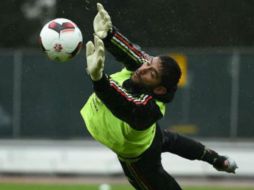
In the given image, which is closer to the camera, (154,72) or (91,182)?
(154,72)

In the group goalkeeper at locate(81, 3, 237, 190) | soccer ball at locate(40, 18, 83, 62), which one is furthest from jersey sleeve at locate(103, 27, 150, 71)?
soccer ball at locate(40, 18, 83, 62)

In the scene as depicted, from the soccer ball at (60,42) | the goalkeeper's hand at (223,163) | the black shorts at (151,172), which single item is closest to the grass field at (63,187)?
the goalkeeper's hand at (223,163)

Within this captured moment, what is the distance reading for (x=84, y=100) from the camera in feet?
54.4

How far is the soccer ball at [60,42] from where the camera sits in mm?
8000

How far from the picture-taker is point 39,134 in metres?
17.6

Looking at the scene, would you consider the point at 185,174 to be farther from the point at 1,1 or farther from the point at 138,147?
the point at 138,147

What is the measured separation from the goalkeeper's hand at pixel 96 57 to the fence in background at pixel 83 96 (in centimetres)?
919

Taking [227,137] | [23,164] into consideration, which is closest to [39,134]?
[23,164]

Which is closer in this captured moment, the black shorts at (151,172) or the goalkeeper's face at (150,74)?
the goalkeeper's face at (150,74)

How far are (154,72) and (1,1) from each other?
916 cm

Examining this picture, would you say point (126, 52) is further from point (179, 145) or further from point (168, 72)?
point (179, 145)

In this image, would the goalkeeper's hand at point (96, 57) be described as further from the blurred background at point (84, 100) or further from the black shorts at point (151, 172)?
the blurred background at point (84, 100)

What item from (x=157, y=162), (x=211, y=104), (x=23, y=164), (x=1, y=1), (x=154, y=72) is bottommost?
(x=157, y=162)

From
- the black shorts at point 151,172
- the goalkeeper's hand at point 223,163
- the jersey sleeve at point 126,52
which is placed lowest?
the black shorts at point 151,172
